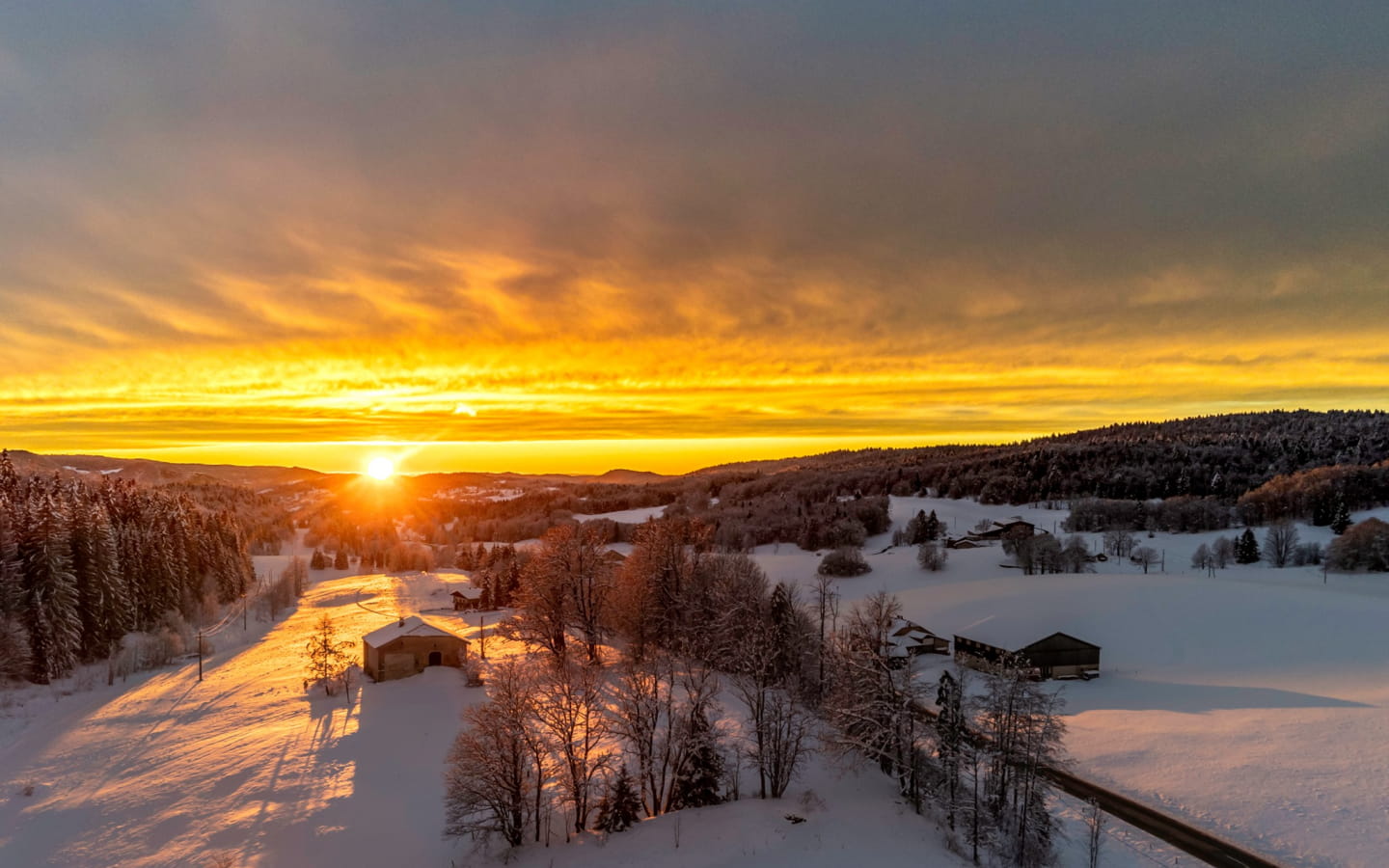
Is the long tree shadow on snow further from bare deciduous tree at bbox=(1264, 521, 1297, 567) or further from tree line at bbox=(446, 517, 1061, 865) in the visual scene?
bare deciduous tree at bbox=(1264, 521, 1297, 567)

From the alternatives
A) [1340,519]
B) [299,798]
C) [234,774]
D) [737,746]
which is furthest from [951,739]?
[1340,519]

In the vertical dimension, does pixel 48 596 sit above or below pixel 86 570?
below

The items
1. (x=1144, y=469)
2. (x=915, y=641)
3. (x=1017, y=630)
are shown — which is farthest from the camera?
(x=1144, y=469)

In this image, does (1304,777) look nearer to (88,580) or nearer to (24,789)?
(24,789)

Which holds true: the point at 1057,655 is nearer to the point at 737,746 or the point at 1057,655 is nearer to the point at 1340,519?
the point at 737,746

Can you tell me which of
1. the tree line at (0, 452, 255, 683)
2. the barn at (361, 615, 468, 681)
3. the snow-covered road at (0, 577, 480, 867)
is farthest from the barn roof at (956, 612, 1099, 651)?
the tree line at (0, 452, 255, 683)

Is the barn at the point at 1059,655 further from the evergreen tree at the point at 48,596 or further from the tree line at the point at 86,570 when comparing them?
the tree line at the point at 86,570

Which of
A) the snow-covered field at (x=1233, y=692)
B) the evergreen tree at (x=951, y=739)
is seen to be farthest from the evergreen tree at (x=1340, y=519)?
the evergreen tree at (x=951, y=739)
